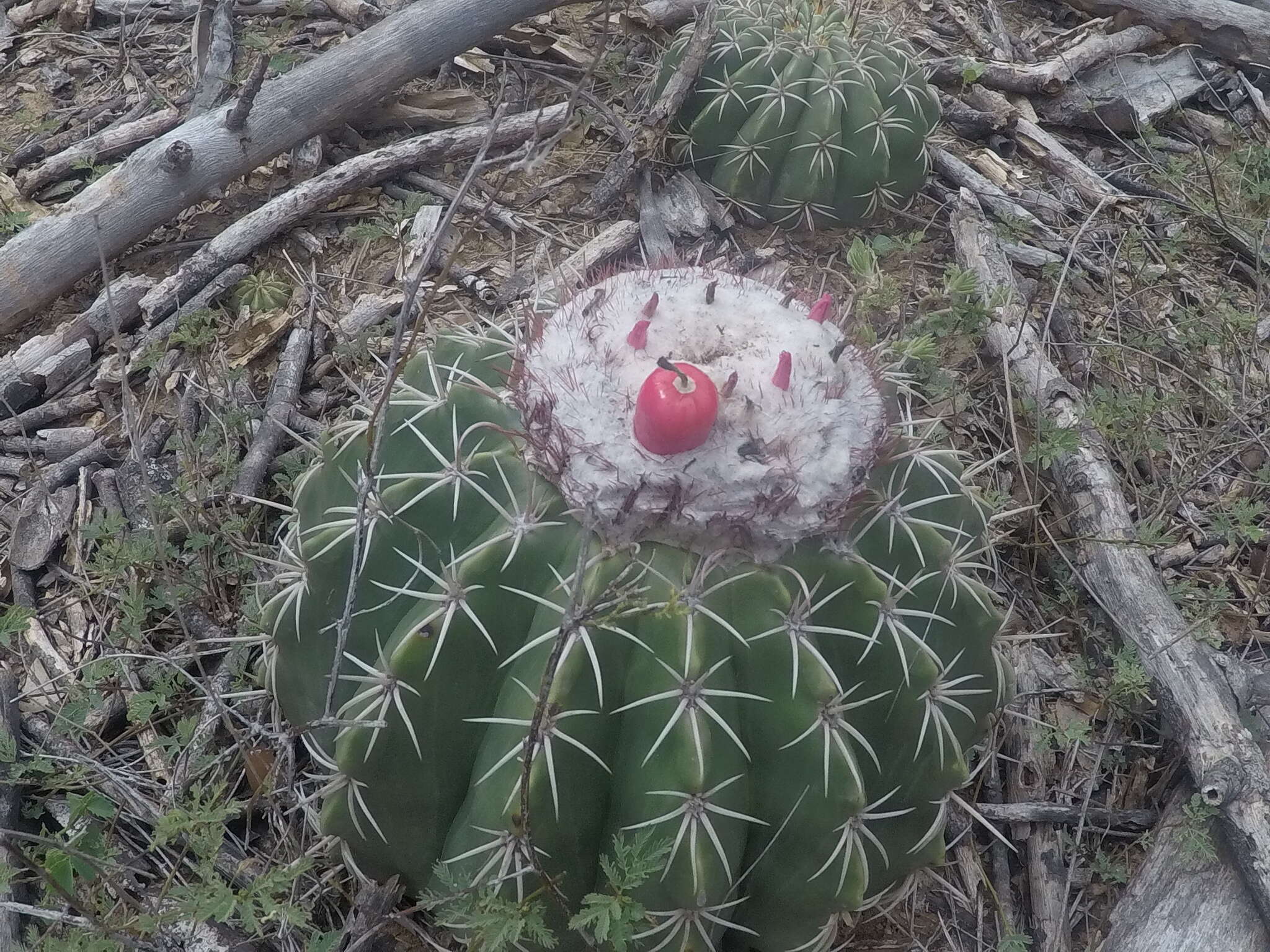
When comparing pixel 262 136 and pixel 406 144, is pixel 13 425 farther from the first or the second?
pixel 406 144

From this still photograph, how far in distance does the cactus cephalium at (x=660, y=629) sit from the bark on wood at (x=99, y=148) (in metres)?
2.79

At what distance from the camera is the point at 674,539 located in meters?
1.99

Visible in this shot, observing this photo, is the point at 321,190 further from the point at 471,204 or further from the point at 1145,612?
the point at 1145,612

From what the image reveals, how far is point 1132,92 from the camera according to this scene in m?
4.86

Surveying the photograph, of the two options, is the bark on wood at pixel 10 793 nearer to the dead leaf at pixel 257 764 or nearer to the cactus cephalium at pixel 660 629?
the dead leaf at pixel 257 764

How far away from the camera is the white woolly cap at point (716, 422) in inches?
76.9

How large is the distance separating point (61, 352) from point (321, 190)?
3.68 ft

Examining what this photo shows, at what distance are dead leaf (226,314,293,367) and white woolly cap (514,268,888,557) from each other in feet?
5.78

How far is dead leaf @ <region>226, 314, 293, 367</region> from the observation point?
3.65m

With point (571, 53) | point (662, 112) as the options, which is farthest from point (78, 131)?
point (662, 112)

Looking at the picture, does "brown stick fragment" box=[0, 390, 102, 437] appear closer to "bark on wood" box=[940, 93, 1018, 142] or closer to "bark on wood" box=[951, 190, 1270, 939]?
"bark on wood" box=[951, 190, 1270, 939]

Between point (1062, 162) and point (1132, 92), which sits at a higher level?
point (1132, 92)

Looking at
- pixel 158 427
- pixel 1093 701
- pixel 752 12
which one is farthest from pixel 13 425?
pixel 1093 701

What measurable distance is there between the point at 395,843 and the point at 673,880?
2.01 feet
